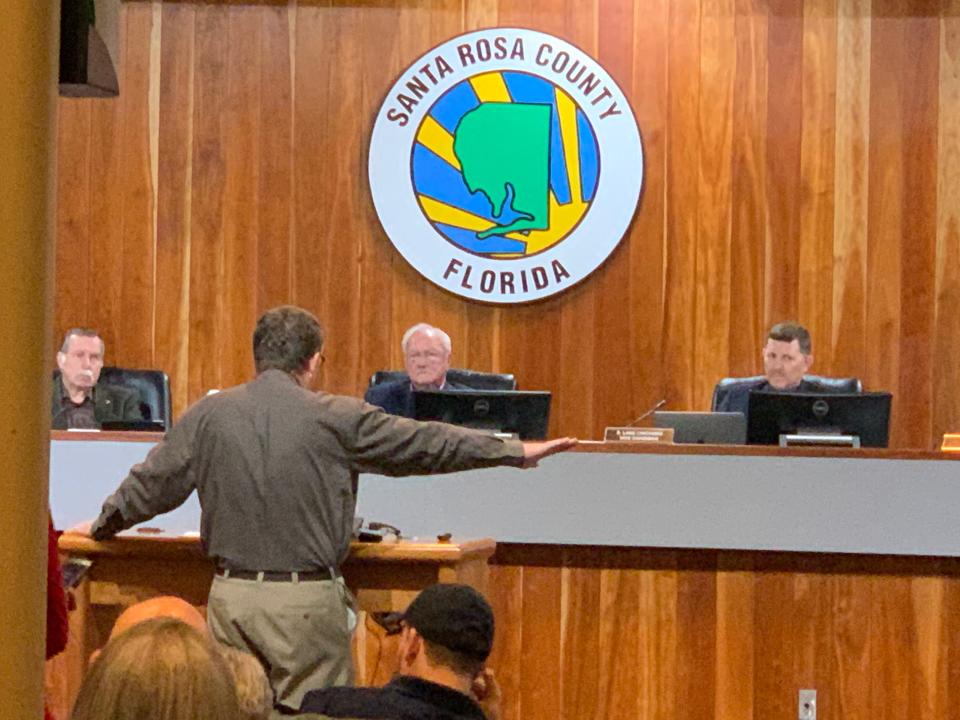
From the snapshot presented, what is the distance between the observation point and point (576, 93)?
7875 mm

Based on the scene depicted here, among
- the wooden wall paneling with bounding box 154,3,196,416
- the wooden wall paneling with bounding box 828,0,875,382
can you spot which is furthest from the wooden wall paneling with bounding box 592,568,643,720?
the wooden wall paneling with bounding box 154,3,196,416

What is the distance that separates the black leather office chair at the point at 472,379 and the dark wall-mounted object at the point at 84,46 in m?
5.07

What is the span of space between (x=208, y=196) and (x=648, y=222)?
6.80ft

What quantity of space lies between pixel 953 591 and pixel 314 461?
2.14 meters

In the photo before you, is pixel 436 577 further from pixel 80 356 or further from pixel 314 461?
pixel 80 356

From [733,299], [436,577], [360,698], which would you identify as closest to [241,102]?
[733,299]

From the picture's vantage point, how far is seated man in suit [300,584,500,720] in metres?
3.20

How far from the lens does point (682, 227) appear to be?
782 centimetres

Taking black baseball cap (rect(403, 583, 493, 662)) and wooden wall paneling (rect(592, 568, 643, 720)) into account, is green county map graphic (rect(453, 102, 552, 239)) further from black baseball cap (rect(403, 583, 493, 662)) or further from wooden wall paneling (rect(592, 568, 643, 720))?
black baseball cap (rect(403, 583, 493, 662))

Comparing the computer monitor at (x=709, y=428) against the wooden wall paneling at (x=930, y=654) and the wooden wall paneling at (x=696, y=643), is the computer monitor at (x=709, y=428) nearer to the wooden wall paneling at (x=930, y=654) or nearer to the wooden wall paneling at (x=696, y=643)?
the wooden wall paneling at (x=696, y=643)

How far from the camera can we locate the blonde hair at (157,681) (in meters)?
1.85

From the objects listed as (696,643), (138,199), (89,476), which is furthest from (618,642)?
(138,199)

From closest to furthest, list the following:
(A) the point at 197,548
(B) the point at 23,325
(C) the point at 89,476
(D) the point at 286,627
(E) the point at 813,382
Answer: (B) the point at 23,325 → (D) the point at 286,627 → (A) the point at 197,548 → (C) the point at 89,476 → (E) the point at 813,382

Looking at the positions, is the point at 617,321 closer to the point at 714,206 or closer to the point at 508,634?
the point at 714,206
